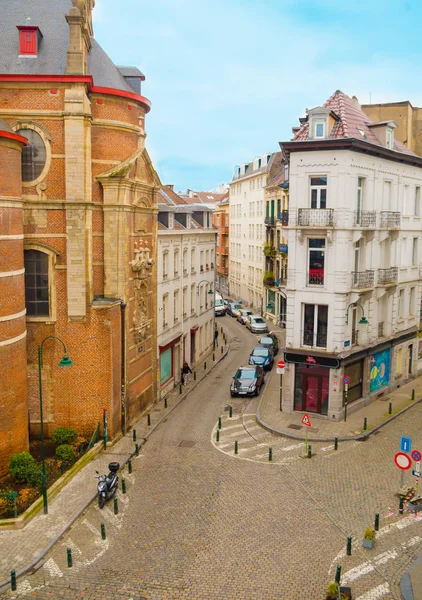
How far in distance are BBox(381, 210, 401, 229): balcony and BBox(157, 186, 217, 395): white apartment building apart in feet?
41.0

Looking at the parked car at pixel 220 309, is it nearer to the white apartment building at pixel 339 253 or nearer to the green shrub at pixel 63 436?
the white apartment building at pixel 339 253

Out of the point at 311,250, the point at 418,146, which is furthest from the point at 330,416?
the point at 418,146

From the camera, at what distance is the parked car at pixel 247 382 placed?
33.2 m

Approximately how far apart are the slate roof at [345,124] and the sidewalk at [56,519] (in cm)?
1685

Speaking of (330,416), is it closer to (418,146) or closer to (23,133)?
(23,133)

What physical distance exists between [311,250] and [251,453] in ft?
34.1

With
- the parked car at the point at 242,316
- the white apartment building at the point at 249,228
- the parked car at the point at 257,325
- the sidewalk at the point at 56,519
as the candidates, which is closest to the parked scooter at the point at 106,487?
the sidewalk at the point at 56,519

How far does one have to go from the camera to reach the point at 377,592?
14.9m

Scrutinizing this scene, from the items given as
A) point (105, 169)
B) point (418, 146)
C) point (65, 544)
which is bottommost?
point (65, 544)

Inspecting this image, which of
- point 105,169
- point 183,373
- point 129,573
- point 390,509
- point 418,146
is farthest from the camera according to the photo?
point 418,146

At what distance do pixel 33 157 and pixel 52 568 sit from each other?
16296mm

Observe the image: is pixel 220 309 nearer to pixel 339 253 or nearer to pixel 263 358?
pixel 263 358

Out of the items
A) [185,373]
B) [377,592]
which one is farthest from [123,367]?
[377,592]

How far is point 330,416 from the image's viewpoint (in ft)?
94.1
